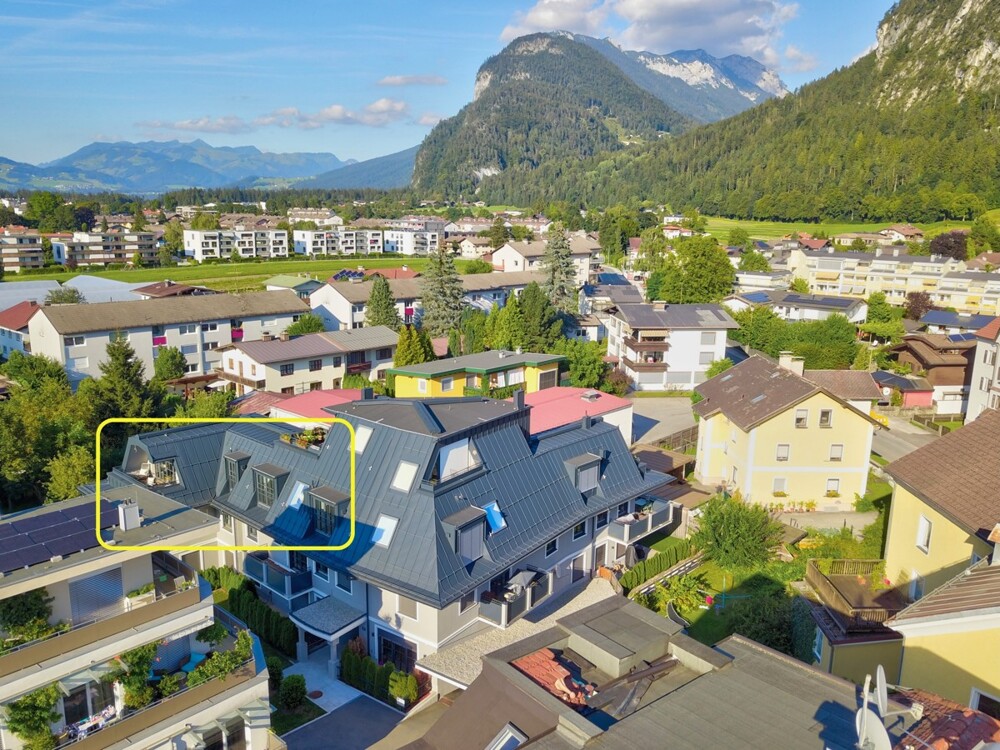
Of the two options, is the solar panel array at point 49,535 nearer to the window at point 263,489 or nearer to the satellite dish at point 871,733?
the window at point 263,489

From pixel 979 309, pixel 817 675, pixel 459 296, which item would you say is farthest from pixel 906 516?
pixel 979 309

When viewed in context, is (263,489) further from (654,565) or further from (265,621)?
(654,565)

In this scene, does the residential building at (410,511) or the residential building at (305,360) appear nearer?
the residential building at (410,511)

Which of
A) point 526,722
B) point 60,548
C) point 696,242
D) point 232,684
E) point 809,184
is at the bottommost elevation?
point 232,684

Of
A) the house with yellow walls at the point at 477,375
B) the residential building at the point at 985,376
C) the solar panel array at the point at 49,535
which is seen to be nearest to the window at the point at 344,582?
the solar panel array at the point at 49,535

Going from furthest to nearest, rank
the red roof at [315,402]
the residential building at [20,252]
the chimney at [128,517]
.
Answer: the residential building at [20,252] → the red roof at [315,402] → the chimney at [128,517]

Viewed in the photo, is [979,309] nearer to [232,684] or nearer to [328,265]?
[232,684]
